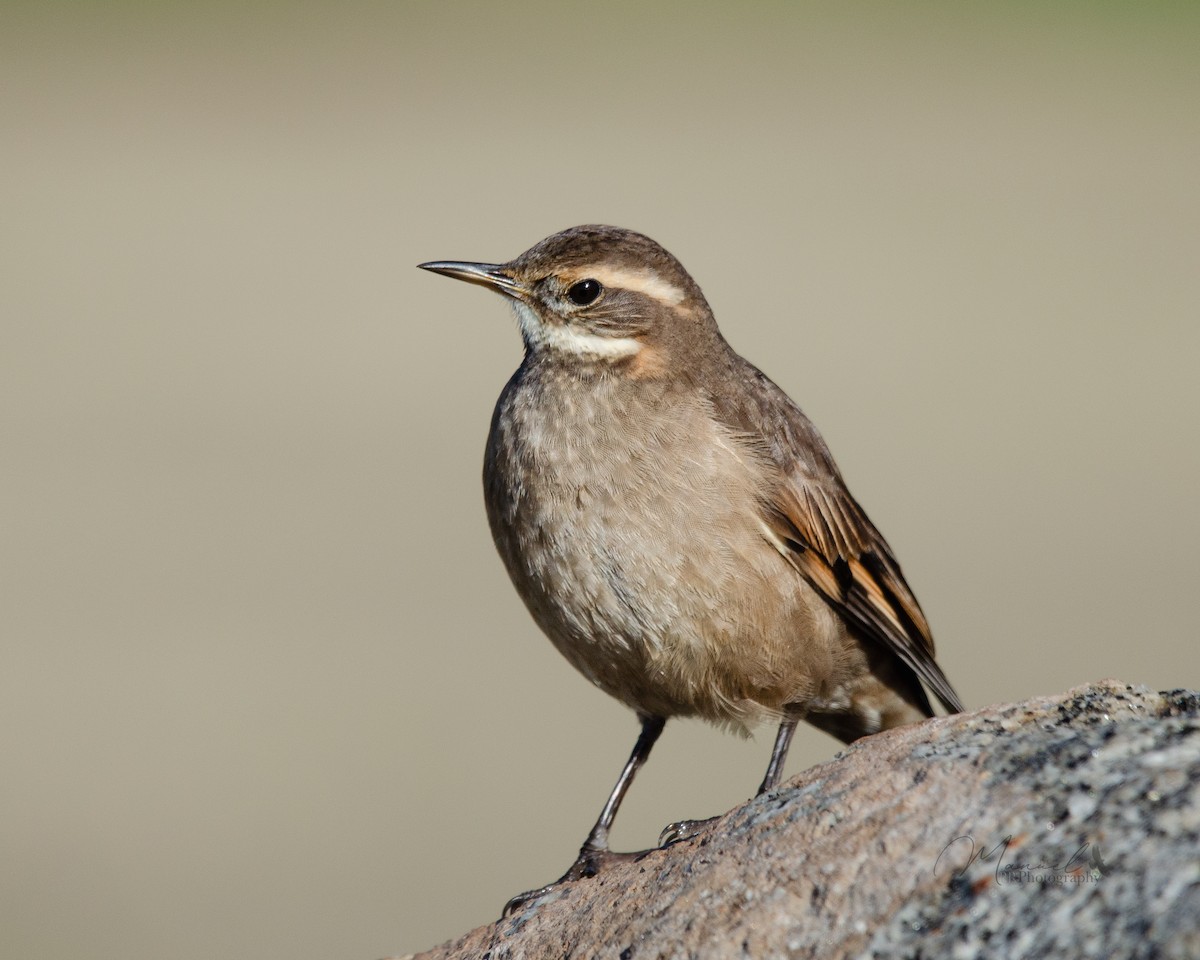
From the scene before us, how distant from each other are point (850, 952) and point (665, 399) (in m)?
3.35

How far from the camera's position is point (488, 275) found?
269 inches

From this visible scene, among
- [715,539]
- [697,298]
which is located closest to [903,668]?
[715,539]

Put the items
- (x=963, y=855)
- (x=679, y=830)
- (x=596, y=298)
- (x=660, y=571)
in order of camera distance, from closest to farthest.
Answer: (x=963, y=855), (x=679, y=830), (x=660, y=571), (x=596, y=298)

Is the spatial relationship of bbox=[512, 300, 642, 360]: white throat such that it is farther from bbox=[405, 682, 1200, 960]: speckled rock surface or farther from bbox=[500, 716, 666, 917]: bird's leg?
bbox=[405, 682, 1200, 960]: speckled rock surface

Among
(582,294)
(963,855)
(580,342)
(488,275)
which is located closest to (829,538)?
(580,342)

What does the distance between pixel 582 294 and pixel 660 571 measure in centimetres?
157

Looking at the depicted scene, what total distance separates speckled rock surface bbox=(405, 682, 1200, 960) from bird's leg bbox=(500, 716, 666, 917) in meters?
0.94

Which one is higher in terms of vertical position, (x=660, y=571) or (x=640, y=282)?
(x=640, y=282)

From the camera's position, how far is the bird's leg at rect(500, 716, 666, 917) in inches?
217

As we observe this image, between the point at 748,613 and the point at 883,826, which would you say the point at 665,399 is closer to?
the point at 748,613

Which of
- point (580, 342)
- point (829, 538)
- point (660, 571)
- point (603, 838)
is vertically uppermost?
point (580, 342)

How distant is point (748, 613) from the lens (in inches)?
236

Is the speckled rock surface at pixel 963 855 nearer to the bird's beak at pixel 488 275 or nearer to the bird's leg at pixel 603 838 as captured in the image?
the bird's leg at pixel 603 838

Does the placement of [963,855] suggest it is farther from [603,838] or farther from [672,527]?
[603,838]
